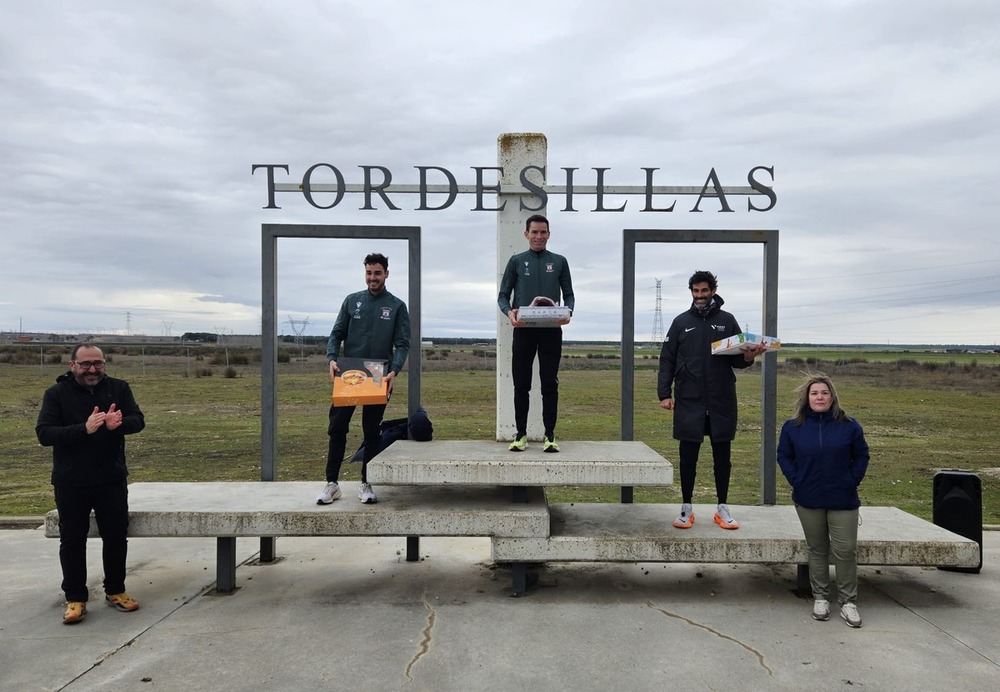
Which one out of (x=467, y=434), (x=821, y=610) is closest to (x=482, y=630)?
(x=821, y=610)

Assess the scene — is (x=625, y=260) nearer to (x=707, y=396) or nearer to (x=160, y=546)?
(x=707, y=396)

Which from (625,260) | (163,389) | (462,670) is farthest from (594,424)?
(163,389)

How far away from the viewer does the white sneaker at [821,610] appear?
176 inches

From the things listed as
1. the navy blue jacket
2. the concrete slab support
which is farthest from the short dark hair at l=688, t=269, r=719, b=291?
the concrete slab support

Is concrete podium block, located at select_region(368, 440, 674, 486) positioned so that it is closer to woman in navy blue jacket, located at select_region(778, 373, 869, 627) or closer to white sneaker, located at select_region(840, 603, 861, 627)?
woman in navy blue jacket, located at select_region(778, 373, 869, 627)

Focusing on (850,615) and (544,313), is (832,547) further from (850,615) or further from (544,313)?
(544,313)

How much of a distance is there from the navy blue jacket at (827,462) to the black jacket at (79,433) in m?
4.06

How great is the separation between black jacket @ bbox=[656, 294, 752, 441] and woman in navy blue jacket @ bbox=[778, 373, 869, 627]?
1.81ft

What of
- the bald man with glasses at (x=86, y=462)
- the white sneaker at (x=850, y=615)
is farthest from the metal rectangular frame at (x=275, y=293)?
the white sneaker at (x=850, y=615)

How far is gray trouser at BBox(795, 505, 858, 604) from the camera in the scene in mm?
4395

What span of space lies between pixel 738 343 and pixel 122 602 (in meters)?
4.42

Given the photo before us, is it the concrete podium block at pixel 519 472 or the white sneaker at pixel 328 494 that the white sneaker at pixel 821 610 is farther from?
the white sneaker at pixel 328 494

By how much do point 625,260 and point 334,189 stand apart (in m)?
2.67

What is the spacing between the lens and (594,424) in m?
15.9
